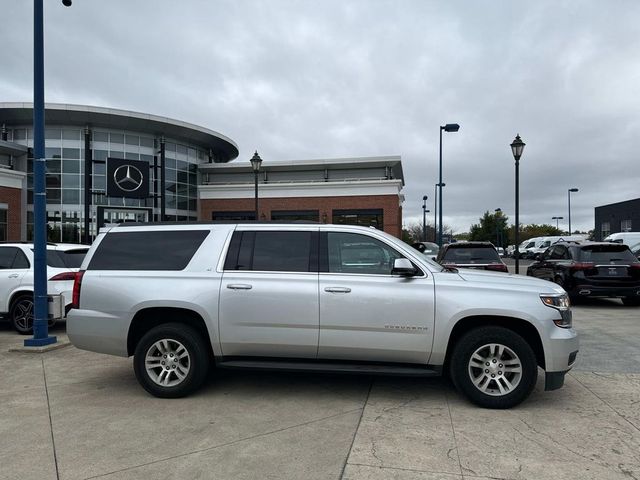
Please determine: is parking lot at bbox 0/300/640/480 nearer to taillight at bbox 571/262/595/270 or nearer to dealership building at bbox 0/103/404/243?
taillight at bbox 571/262/595/270

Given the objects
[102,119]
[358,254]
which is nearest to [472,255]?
[358,254]

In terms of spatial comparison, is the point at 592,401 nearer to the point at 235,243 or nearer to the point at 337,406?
the point at 337,406

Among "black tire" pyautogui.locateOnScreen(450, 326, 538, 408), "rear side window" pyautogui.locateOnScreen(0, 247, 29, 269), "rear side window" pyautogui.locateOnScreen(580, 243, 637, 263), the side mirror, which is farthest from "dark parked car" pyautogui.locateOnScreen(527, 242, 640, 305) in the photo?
"rear side window" pyautogui.locateOnScreen(0, 247, 29, 269)

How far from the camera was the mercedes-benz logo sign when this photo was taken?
90.0 feet

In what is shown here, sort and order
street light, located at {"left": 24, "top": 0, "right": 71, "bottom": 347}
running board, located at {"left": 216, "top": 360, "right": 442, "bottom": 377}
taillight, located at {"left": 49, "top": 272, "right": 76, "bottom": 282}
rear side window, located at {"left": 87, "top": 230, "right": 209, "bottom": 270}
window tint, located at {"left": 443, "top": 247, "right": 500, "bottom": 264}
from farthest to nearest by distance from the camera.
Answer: window tint, located at {"left": 443, "top": 247, "right": 500, "bottom": 264} → taillight, located at {"left": 49, "top": 272, "right": 76, "bottom": 282} → street light, located at {"left": 24, "top": 0, "right": 71, "bottom": 347} → rear side window, located at {"left": 87, "top": 230, "right": 209, "bottom": 270} → running board, located at {"left": 216, "top": 360, "right": 442, "bottom": 377}

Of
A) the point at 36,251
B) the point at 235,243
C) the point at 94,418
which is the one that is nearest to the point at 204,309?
the point at 235,243

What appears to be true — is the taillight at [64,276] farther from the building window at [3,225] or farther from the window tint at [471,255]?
the building window at [3,225]

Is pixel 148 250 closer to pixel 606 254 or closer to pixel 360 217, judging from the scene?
pixel 606 254

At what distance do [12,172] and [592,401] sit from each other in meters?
35.1

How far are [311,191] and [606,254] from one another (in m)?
25.9

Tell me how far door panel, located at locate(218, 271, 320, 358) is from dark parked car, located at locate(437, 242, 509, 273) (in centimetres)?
735

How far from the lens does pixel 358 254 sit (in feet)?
17.4

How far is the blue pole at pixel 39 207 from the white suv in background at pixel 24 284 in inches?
34.8

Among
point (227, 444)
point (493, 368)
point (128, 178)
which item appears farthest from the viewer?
point (128, 178)
